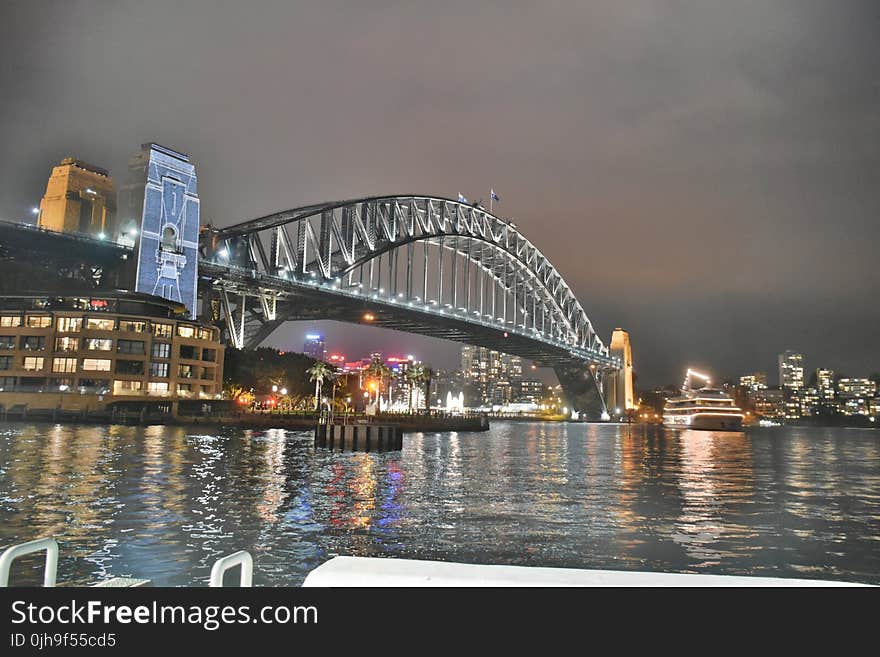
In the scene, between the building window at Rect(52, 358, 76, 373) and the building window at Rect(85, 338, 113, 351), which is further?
the building window at Rect(85, 338, 113, 351)

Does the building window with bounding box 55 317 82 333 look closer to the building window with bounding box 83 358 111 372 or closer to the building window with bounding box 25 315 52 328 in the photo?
the building window with bounding box 25 315 52 328

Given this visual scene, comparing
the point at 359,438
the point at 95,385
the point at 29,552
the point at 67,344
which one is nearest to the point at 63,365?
the point at 67,344

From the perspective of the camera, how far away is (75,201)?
14362 cm

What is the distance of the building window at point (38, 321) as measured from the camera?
73062 mm

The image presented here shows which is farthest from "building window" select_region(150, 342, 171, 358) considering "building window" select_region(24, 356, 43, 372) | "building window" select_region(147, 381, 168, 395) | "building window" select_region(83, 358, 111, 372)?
"building window" select_region(24, 356, 43, 372)

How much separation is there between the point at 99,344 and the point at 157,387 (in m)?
7.24

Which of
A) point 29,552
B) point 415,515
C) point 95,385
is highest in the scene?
point 95,385

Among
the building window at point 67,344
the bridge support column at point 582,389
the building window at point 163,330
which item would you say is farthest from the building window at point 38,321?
the bridge support column at point 582,389

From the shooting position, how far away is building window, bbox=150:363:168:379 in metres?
76.0

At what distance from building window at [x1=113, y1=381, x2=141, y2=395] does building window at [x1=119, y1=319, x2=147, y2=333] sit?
545cm

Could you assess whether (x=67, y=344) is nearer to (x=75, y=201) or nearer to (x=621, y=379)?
(x=75, y=201)

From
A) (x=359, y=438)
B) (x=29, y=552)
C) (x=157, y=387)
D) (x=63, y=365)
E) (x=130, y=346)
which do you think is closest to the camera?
(x=29, y=552)

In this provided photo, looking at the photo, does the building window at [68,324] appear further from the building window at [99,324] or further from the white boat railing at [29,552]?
the white boat railing at [29,552]

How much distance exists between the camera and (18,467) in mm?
27766
